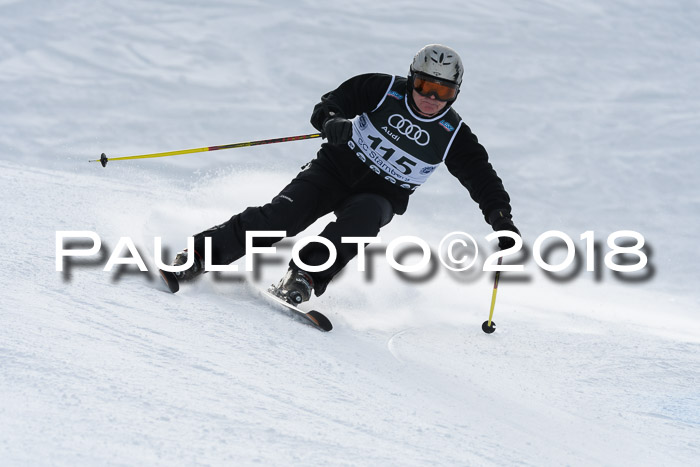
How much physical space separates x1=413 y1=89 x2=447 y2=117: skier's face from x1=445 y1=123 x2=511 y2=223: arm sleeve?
0.76 feet

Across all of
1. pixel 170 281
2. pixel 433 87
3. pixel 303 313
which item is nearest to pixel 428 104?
pixel 433 87

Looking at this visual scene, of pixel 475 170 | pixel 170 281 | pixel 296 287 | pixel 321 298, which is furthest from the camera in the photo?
pixel 321 298

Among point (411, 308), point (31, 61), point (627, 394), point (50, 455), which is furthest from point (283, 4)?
point (50, 455)

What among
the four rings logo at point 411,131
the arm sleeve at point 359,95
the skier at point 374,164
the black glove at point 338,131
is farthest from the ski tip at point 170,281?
the four rings logo at point 411,131

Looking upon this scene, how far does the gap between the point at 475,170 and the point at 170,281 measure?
74.0 inches

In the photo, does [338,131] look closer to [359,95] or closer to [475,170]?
[359,95]

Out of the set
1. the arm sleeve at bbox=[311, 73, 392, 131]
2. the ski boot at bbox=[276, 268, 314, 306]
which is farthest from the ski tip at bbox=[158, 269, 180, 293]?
the arm sleeve at bbox=[311, 73, 392, 131]

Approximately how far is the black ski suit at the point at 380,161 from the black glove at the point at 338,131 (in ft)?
0.64

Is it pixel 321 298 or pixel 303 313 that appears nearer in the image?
pixel 303 313

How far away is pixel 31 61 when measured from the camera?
1407 centimetres

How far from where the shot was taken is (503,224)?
404cm

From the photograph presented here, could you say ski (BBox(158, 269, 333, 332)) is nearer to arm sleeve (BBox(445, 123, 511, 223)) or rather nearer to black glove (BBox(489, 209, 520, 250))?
black glove (BBox(489, 209, 520, 250))

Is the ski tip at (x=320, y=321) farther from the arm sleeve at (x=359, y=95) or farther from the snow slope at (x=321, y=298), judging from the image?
the arm sleeve at (x=359, y=95)

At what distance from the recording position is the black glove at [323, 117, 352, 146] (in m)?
3.85
